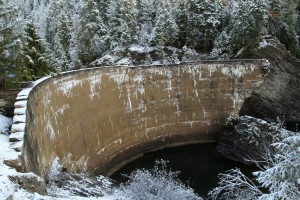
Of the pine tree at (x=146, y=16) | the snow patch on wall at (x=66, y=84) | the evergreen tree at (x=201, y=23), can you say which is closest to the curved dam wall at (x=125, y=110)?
the snow patch on wall at (x=66, y=84)

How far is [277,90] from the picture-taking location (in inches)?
1513

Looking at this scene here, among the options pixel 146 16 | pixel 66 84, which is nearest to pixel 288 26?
pixel 146 16

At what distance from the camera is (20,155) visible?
1203 cm

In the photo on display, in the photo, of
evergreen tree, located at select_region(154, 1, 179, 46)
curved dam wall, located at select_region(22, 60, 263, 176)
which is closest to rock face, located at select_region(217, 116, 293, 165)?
curved dam wall, located at select_region(22, 60, 263, 176)

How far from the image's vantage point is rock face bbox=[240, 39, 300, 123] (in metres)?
37.7

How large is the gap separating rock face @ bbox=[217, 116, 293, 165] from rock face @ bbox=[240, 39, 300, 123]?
10.8 feet

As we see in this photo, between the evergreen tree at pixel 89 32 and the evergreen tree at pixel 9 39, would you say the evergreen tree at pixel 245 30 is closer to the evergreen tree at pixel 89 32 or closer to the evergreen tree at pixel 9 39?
the evergreen tree at pixel 89 32

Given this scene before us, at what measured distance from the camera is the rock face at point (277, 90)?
3766 cm

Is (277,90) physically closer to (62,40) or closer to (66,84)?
(66,84)

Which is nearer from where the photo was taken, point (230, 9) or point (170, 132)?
point (170, 132)

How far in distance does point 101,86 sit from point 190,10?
24.0 meters

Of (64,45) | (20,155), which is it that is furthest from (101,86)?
(64,45)

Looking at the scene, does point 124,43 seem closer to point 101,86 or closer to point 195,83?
point 195,83

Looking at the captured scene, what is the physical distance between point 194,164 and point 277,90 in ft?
41.7
